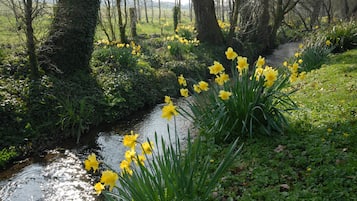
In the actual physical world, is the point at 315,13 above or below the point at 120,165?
above

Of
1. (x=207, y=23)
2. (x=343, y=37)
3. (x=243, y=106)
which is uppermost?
(x=207, y=23)

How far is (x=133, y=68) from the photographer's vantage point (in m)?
10.0

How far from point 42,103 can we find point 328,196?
5850 millimetres

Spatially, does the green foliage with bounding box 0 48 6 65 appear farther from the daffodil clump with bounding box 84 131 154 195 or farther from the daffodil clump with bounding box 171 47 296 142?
the daffodil clump with bounding box 84 131 154 195

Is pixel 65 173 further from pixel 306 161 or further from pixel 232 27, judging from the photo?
pixel 232 27

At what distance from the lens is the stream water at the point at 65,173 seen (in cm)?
463

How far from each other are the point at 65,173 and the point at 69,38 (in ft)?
14.5

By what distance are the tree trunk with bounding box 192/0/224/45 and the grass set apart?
9.97 meters

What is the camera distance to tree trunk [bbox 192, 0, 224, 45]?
14.3 m

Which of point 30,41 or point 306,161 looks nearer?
point 306,161

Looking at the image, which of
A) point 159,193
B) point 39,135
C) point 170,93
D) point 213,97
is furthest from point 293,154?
point 170,93

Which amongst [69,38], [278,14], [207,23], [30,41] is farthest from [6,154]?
[278,14]

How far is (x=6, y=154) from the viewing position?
564cm

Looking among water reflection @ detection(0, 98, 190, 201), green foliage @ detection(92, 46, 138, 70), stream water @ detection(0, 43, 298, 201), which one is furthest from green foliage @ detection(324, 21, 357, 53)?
water reflection @ detection(0, 98, 190, 201)
